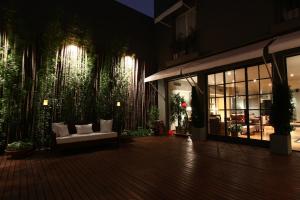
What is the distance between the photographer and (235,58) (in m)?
4.71

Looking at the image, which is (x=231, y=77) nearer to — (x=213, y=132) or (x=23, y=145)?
(x=213, y=132)

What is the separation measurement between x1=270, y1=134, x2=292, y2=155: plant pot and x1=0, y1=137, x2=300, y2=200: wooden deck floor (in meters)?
0.23

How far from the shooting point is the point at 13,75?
5.39 m

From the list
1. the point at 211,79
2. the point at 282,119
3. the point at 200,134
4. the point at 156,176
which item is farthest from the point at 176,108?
the point at 156,176

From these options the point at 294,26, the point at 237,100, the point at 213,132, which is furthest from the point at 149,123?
the point at 294,26

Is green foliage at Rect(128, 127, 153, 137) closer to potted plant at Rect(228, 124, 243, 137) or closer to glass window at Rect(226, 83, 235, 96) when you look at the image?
potted plant at Rect(228, 124, 243, 137)

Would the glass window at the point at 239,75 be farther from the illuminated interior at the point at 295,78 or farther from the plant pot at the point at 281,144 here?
the plant pot at the point at 281,144

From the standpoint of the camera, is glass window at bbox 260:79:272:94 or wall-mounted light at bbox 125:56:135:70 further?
wall-mounted light at bbox 125:56:135:70

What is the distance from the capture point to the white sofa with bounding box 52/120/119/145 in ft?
17.2

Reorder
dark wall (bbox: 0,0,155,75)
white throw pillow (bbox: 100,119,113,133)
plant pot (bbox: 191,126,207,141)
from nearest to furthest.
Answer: dark wall (bbox: 0,0,155,75) → white throw pillow (bbox: 100,119,113,133) → plant pot (bbox: 191,126,207,141)

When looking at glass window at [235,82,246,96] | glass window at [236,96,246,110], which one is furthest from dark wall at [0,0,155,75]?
glass window at [236,96,246,110]

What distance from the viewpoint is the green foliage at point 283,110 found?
474 cm

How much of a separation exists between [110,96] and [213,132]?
4.26 meters

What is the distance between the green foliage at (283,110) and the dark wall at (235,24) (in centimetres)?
163
